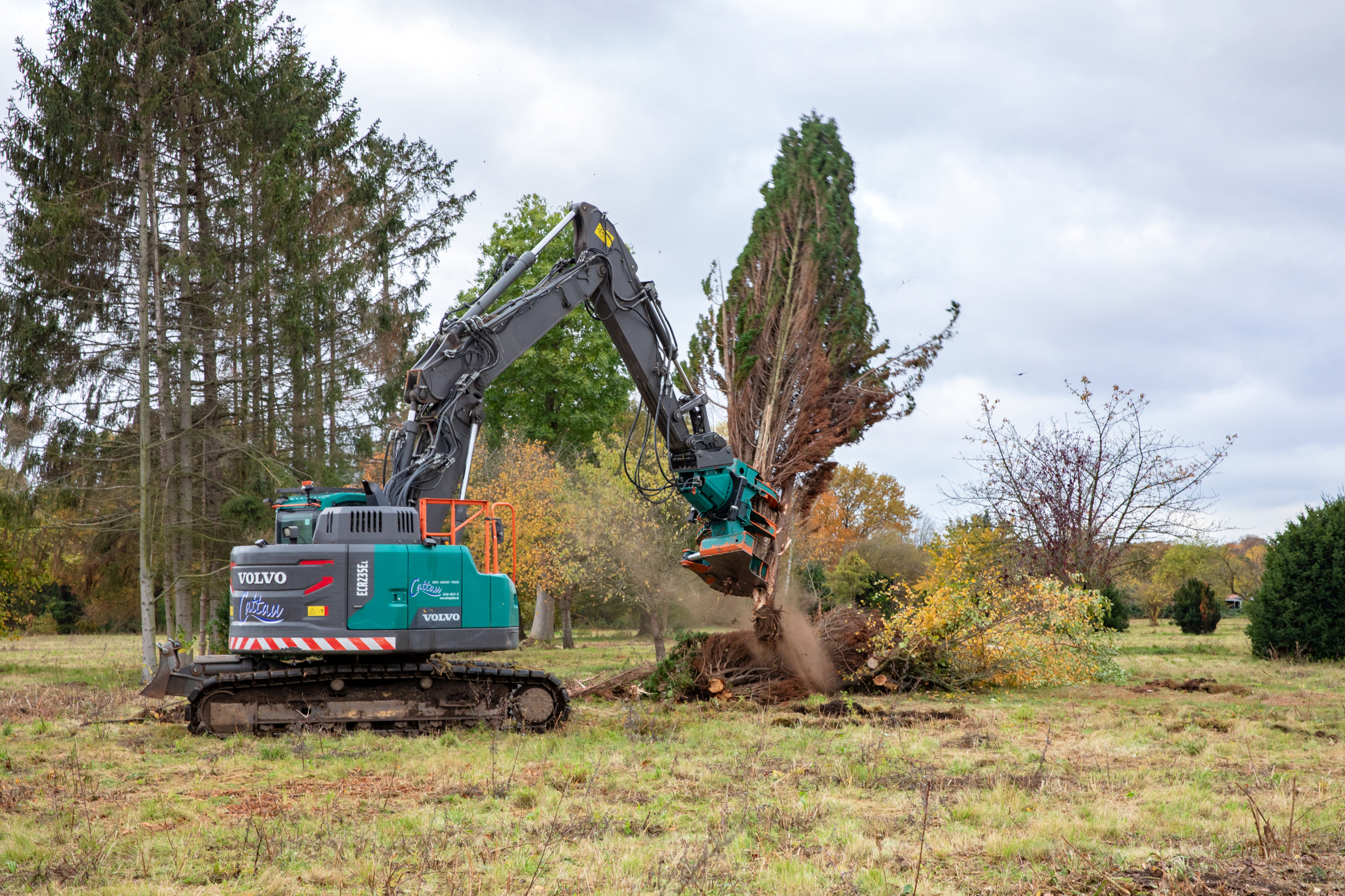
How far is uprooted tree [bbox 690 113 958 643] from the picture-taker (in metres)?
14.1

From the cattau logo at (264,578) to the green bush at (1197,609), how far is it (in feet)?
95.0

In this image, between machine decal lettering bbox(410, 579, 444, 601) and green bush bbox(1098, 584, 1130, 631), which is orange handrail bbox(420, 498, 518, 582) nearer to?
machine decal lettering bbox(410, 579, 444, 601)

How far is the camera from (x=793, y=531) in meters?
15.0

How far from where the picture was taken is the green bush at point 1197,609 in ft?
101

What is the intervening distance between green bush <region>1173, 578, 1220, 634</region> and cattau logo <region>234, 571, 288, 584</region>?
2895cm

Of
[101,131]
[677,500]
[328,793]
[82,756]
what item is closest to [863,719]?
[328,793]

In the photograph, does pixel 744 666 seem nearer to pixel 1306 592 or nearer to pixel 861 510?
pixel 1306 592

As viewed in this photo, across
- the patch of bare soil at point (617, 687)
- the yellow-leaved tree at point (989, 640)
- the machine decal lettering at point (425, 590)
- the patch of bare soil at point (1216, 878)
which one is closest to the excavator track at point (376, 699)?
the machine decal lettering at point (425, 590)

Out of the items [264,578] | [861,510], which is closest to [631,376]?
[264,578]

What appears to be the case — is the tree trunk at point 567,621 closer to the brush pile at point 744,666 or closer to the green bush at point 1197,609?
the brush pile at point 744,666

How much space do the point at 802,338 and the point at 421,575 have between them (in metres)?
6.53

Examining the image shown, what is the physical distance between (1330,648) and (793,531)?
11386 mm

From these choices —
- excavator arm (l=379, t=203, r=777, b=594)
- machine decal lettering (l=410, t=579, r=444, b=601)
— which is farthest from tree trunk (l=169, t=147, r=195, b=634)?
machine decal lettering (l=410, t=579, r=444, b=601)

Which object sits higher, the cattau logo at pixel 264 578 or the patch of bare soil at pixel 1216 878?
the cattau logo at pixel 264 578
